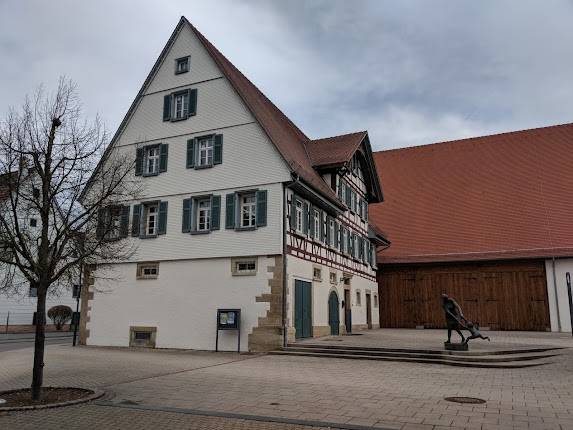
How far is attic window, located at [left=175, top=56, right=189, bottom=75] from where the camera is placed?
22.0 metres

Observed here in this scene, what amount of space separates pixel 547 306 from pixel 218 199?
63.2 feet

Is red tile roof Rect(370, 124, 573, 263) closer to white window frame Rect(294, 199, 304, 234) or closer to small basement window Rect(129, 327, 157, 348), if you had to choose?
white window frame Rect(294, 199, 304, 234)

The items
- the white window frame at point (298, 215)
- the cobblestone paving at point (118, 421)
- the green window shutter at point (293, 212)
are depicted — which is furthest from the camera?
the white window frame at point (298, 215)

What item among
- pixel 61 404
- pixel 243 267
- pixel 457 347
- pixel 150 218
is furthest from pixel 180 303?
pixel 61 404

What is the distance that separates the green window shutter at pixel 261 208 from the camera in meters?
18.9

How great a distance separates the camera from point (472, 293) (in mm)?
30672

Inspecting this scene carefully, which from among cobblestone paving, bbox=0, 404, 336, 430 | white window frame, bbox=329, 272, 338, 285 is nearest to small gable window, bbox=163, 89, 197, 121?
white window frame, bbox=329, 272, 338, 285

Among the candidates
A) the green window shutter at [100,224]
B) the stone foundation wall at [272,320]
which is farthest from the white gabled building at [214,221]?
the green window shutter at [100,224]

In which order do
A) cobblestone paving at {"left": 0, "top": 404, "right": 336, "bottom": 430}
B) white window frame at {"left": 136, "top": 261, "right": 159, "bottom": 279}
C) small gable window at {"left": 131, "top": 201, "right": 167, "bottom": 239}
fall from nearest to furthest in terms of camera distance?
cobblestone paving at {"left": 0, "top": 404, "right": 336, "bottom": 430}
white window frame at {"left": 136, "top": 261, "right": 159, "bottom": 279}
small gable window at {"left": 131, "top": 201, "right": 167, "bottom": 239}

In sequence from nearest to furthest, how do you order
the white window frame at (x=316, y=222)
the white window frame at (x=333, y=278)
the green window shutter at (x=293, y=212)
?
the green window shutter at (x=293, y=212) < the white window frame at (x=316, y=222) < the white window frame at (x=333, y=278)

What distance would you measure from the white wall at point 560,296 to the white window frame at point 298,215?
642 inches

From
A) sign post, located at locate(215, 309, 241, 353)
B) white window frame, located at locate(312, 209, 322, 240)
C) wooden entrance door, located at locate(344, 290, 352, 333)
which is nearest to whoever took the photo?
sign post, located at locate(215, 309, 241, 353)

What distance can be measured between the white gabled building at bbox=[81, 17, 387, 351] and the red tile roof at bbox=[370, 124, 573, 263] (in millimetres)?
11238

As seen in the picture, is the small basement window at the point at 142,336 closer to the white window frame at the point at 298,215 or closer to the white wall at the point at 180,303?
the white wall at the point at 180,303
